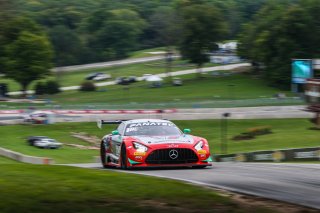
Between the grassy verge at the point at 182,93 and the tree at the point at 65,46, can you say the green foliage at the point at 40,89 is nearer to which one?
the grassy verge at the point at 182,93

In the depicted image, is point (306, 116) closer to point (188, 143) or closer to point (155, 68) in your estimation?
point (188, 143)

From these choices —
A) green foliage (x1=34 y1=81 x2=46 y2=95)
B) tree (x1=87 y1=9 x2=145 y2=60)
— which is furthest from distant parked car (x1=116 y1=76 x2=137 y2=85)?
tree (x1=87 y1=9 x2=145 y2=60)

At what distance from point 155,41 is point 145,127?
146m

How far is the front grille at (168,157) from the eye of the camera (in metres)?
16.0

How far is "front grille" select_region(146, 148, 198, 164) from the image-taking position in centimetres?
1596

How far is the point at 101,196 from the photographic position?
8.73 metres

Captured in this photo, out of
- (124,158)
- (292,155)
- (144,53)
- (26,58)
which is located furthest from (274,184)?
(144,53)

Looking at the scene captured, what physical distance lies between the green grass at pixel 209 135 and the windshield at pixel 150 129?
736 inches

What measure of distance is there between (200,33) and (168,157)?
92731 millimetres

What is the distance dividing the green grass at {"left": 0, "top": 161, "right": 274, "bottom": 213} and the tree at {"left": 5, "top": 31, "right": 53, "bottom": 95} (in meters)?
86.3

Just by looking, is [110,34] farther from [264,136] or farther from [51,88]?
[264,136]

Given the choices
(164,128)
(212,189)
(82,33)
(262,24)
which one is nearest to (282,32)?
(262,24)

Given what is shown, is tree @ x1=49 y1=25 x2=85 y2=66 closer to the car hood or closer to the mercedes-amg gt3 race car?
the mercedes-amg gt3 race car

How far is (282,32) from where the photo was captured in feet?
318
